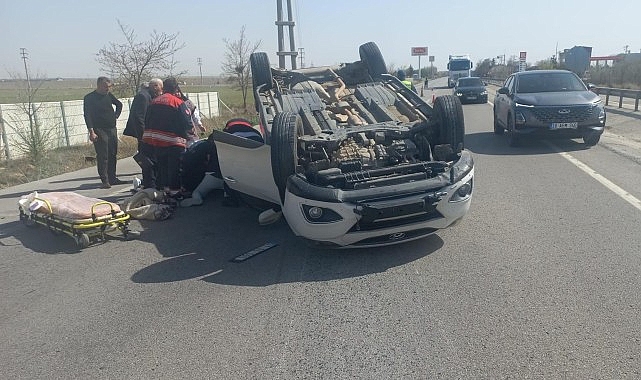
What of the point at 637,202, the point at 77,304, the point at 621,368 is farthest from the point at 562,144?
the point at 77,304

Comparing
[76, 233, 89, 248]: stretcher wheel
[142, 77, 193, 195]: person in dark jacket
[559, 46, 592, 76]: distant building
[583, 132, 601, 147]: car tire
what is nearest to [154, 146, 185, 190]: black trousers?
[142, 77, 193, 195]: person in dark jacket

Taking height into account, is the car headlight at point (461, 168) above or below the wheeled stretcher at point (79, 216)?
above

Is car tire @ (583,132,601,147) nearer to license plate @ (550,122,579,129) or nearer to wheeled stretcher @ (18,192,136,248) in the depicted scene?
license plate @ (550,122,579,129)

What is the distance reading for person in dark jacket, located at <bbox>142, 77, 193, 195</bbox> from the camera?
767 cm

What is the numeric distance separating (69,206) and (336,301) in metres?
3.65

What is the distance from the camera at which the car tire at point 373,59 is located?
8.84 m

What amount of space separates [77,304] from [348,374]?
102 inches

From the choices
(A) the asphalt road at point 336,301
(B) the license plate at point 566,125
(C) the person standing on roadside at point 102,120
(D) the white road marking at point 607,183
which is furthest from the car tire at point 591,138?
(C) the person standing on roadside at point 102,120

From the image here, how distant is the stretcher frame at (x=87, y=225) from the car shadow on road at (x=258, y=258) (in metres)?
0.37

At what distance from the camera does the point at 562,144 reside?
12.4m

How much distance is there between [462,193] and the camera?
5.35m

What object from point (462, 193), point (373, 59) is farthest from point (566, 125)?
point (462, 193)

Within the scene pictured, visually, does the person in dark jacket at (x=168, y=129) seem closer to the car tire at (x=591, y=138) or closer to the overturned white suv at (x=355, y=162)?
the overturned white suv at (x=355, y=162)

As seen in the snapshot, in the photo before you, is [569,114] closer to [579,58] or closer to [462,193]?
[462,193]
